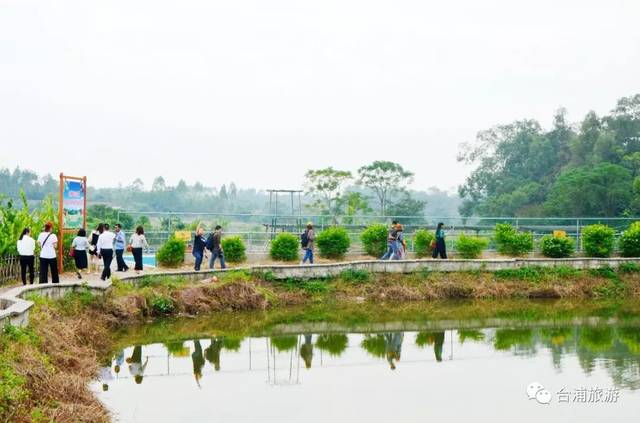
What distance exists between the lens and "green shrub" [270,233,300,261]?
879 inches

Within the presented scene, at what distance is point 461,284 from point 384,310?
10.1 ft

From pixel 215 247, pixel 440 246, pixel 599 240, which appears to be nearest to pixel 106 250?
pixel 215 247

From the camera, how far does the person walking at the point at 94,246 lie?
17.9m

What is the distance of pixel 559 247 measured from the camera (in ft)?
77.3

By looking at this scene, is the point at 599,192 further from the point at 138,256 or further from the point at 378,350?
the point at 378,350

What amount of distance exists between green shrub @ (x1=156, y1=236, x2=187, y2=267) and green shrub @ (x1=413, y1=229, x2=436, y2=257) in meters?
7.18

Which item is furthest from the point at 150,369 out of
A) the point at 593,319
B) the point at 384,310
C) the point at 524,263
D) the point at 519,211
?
the point at 519,211

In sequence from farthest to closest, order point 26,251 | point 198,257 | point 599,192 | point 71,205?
point 599,192, point 198,257, point 71,205, point 26,251

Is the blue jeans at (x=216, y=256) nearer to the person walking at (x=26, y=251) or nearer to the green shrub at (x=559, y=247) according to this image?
the person walking at (x=26, y=251)

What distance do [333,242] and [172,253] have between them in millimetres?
4828

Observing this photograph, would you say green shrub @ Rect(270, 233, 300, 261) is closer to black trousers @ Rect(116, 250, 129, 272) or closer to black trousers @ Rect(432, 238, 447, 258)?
black trousers @ Rect(432, 238, 447, 258)

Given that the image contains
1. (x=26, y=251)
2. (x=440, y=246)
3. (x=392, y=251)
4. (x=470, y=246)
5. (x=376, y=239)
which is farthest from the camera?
(x=376, y=239)

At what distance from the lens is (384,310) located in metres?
19.5

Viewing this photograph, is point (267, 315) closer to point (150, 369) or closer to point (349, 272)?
point (349, 272)
